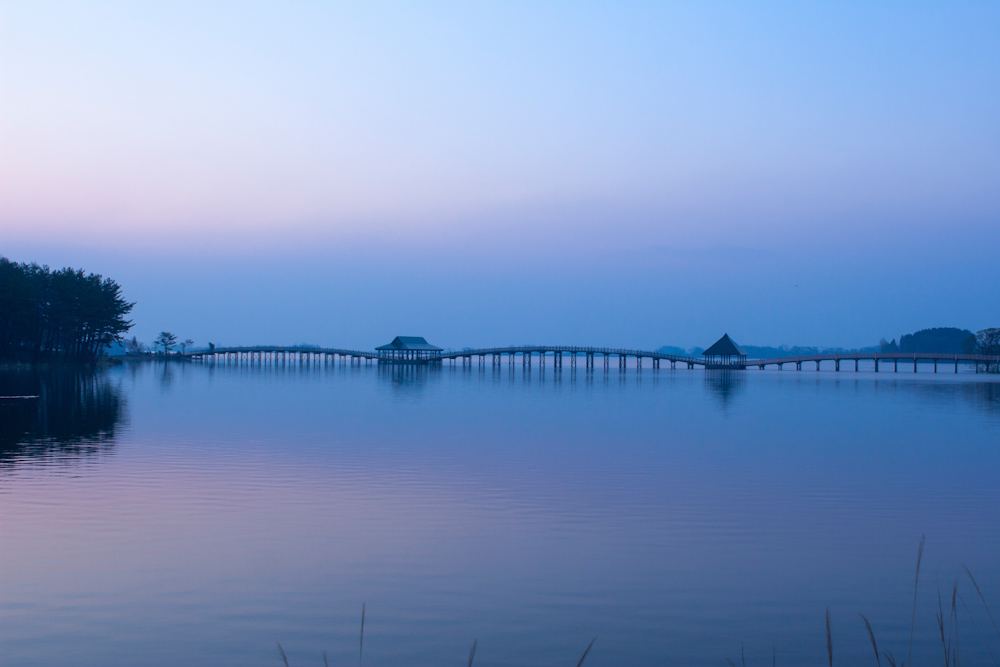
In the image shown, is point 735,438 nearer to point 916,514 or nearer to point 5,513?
point 916,514

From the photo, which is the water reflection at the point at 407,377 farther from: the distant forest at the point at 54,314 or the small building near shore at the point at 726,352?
the small building near shore at the point at 726,352

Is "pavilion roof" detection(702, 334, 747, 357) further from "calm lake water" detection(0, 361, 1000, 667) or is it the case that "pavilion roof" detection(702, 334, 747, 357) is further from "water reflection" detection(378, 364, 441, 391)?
"calm lake water" detection(0, 361, 1000, 667)

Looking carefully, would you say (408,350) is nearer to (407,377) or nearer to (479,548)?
(407,377)

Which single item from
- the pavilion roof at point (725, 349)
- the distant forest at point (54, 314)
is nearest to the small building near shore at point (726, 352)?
the pavilion roof at point (725, 349)

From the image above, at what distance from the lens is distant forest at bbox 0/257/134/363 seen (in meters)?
70.9

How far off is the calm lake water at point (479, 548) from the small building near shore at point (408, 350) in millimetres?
118592

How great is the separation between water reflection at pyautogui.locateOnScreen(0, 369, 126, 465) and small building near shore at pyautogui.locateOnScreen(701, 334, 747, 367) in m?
109

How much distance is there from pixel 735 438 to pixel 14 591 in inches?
971

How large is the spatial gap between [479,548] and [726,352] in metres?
136

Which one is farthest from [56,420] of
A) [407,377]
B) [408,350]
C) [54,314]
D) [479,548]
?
[408,350]

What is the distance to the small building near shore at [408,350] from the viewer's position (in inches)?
5797

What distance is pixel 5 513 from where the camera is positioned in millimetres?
14656

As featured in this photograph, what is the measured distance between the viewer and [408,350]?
147 metres

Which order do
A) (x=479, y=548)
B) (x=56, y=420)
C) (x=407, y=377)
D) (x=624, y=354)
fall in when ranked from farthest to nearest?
1. (x=624, y=354)
2. (x=407, y=377)
3. (x=56, y=420)
4. (x=479, y=548)
